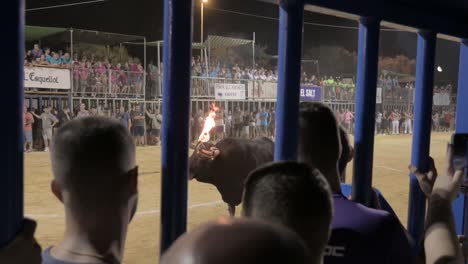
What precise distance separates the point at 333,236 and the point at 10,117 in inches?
37.4

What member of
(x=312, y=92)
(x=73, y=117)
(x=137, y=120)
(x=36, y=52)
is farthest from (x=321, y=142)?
(x=312, y=92)

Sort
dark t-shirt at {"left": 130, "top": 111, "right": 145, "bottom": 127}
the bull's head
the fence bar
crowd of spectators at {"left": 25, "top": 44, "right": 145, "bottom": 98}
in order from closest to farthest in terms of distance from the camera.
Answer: the fence bar, the bull's head, crowd of spectators at {"left": 25, "top": 44, "right": 145, "bottom": 98}, dark t-shirt at {"left": 130, "top": 111, "right": 145, "bottom": 127}

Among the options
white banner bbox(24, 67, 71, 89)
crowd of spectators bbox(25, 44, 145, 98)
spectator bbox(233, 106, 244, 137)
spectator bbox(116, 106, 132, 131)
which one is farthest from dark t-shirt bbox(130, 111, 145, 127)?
spectator bbox(233, 106, 244, 137)

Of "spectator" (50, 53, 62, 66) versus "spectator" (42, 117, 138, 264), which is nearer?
"spectator" (42, 117, 138, 264)

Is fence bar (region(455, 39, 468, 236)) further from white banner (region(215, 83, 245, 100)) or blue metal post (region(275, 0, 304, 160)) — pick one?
white banner (region(215, 83, 245, 100))

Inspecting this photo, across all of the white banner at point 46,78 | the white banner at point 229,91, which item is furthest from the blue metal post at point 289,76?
the white banner at point 229,91

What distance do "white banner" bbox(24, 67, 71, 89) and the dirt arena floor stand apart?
2.10 metres

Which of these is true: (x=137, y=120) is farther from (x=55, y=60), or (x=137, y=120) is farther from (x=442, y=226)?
(x=442, y=226)

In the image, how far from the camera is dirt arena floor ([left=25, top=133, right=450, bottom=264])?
6057 millimetres

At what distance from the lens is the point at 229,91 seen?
2005 cm

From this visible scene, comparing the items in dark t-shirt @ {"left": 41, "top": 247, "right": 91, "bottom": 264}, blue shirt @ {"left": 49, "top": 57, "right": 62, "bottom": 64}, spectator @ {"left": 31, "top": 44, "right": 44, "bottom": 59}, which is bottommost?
dark t-shirt @ {"left": 41, "top": 247, "right": 91, "bottom": 264}

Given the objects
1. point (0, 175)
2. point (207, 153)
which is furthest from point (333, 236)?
point (207, 153)

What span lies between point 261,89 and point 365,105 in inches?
762

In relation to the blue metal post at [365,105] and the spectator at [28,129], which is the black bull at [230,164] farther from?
the spectator at [28,129]
